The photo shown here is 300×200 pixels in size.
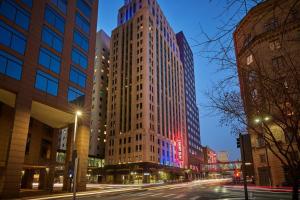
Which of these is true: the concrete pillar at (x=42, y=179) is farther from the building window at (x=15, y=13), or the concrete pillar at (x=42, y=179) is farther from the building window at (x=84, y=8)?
the building window at (x=84, y=8)

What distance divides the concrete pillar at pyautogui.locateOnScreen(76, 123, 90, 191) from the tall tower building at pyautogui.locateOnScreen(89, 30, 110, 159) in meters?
67.8

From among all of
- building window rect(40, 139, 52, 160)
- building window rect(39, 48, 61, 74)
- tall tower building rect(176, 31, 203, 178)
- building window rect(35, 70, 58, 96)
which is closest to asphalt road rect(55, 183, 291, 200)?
building window rect(35, 70, 58, 96)

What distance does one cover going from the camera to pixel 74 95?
39.2 meters

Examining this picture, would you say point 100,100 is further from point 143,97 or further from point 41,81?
point 41,81

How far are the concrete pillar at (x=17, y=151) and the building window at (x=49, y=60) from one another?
6.28 meters

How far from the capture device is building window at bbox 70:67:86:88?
39606mm

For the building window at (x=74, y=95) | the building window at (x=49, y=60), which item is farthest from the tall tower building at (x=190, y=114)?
the building window at (x=49, y=60)

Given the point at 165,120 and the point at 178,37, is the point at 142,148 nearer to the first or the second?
the point at 165,120

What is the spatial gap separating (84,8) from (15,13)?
16.1 metres

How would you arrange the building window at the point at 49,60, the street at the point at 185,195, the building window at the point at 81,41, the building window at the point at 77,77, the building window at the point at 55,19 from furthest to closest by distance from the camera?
1. the building window at the point at 81,41
2. the building window at the point at 77,77
3. the building window at the point at 55,19
4. the building window at the point at 49,60
5. the street at the point at 185,195

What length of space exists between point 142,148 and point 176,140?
2899 centimetres

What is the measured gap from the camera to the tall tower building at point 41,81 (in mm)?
29328

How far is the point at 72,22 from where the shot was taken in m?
41.5

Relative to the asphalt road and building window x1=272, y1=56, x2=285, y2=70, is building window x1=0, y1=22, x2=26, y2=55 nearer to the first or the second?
the asphalt road
